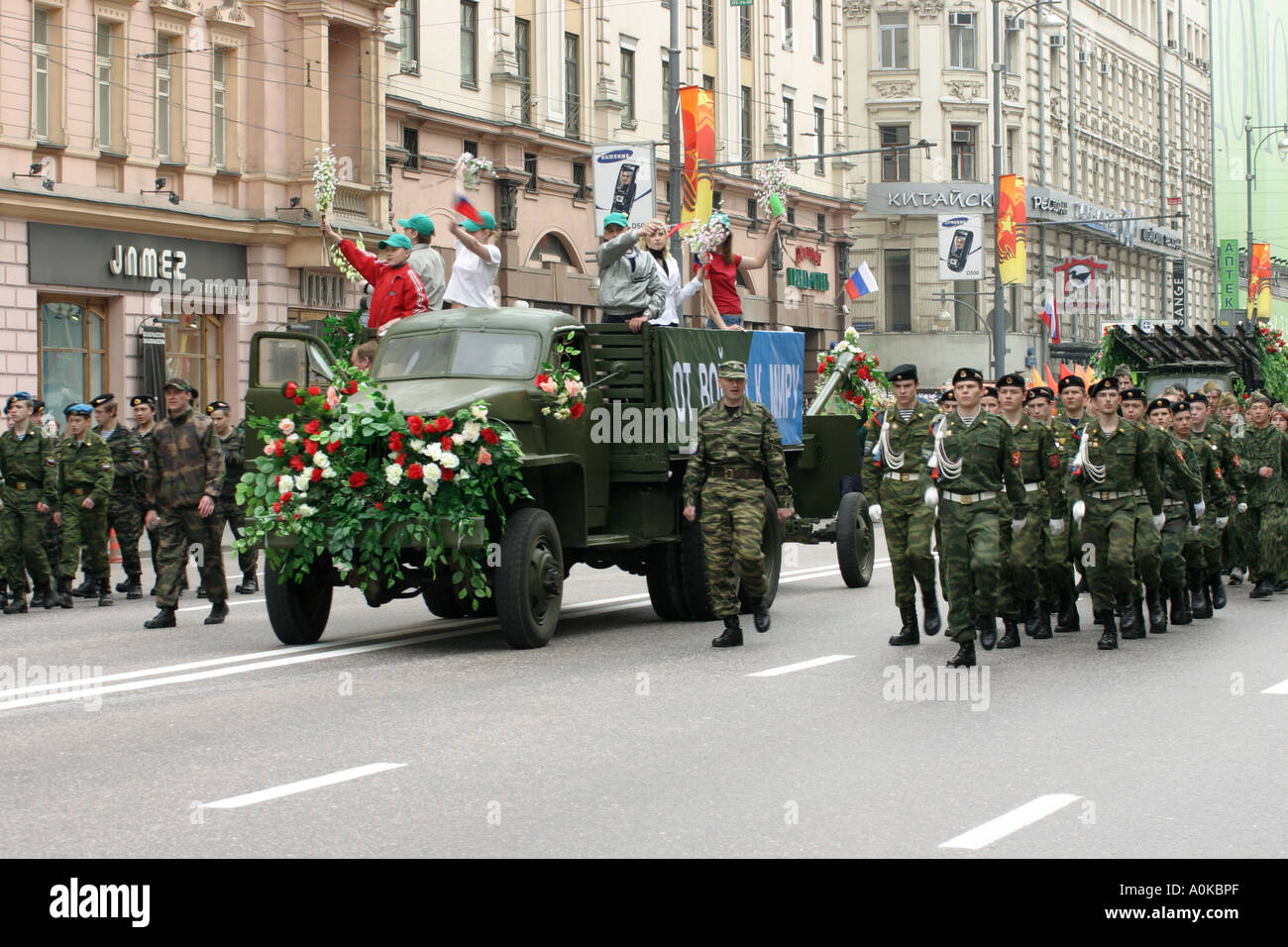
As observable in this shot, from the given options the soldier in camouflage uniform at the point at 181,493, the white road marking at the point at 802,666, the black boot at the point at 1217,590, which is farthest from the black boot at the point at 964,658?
the soldier in camouflage uniform at the point at 181,493

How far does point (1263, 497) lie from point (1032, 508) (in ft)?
16.7

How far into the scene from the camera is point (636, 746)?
945 centimetres

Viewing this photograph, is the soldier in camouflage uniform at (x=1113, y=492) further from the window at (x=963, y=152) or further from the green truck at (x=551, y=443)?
the window at (x=963, y=152)

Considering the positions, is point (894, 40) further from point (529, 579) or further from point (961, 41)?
point (529, 579)

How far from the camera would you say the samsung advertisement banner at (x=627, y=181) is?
32406 mm

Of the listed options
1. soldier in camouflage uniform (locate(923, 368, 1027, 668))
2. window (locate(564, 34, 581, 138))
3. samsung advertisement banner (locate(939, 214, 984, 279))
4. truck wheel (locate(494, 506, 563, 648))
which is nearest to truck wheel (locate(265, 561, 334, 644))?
truck wheel (locate(494, 506, 563, 648))

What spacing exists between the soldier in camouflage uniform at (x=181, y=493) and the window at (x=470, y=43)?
2526 centimetres

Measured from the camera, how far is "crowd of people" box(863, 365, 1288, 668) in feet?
43.0

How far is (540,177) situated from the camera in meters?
42.4

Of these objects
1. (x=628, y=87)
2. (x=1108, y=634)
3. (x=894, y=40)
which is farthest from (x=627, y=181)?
(x=894, y=40)

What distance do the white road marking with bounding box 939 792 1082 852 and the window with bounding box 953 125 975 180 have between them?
203ft

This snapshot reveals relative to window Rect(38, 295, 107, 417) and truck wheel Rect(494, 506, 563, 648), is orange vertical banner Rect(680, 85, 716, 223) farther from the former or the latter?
truck wheel Rect(494, 506, 563, 648)

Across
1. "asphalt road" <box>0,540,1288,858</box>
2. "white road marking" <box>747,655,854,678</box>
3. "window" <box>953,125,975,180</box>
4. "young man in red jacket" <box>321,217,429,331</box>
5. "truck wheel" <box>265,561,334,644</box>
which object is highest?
"window" <box>953,125,975,180</box>

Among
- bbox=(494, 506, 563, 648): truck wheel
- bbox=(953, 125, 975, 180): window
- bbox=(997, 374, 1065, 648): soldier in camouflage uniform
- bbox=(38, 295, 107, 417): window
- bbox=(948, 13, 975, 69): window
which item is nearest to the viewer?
bbox=(494, 506, 563, 648): truck wheel
